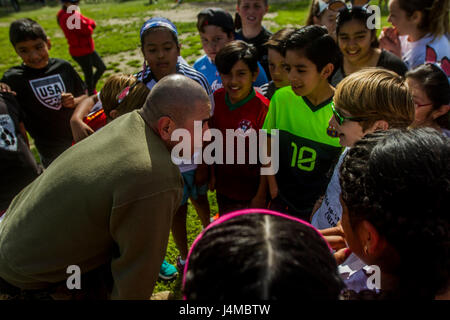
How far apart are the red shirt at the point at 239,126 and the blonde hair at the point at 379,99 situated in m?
1.04

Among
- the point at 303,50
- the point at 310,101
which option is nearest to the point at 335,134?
the point at 310,101

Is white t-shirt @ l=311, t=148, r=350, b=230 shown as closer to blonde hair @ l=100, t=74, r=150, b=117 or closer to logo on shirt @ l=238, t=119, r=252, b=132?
logo on shirt @ l=238, t=119, r=252, b=132

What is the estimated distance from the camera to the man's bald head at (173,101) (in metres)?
1.66

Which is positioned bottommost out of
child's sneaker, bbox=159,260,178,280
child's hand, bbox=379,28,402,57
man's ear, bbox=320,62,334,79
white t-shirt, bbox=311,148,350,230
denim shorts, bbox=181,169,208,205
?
child's sneaker, bbox=159,260,178,280

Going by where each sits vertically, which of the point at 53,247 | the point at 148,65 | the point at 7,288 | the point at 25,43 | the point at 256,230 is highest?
the point at 25,43

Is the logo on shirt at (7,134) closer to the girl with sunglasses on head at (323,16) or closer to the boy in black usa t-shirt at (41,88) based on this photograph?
the boy in black usa t-shirt at (41,88)

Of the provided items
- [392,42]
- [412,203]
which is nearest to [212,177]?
[412,203]

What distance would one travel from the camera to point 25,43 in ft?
11.0

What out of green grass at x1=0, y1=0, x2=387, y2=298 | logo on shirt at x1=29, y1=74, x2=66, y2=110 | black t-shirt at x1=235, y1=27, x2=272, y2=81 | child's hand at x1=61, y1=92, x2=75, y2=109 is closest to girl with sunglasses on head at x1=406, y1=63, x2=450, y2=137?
black t-shirt at x1=235, y1=27, x2=272, y2=81

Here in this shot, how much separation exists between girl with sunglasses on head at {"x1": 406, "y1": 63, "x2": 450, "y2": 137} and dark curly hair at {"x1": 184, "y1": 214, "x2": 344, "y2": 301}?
2075mm

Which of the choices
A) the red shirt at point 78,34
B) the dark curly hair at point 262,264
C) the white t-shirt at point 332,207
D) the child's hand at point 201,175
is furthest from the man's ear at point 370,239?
the red shirt at point 78,34

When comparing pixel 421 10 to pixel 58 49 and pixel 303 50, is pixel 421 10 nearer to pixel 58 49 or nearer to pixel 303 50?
pixel 303 50

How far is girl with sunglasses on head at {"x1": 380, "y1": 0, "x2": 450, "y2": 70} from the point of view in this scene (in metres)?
3.12

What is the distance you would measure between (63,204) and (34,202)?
Answer: 193 millimetres
